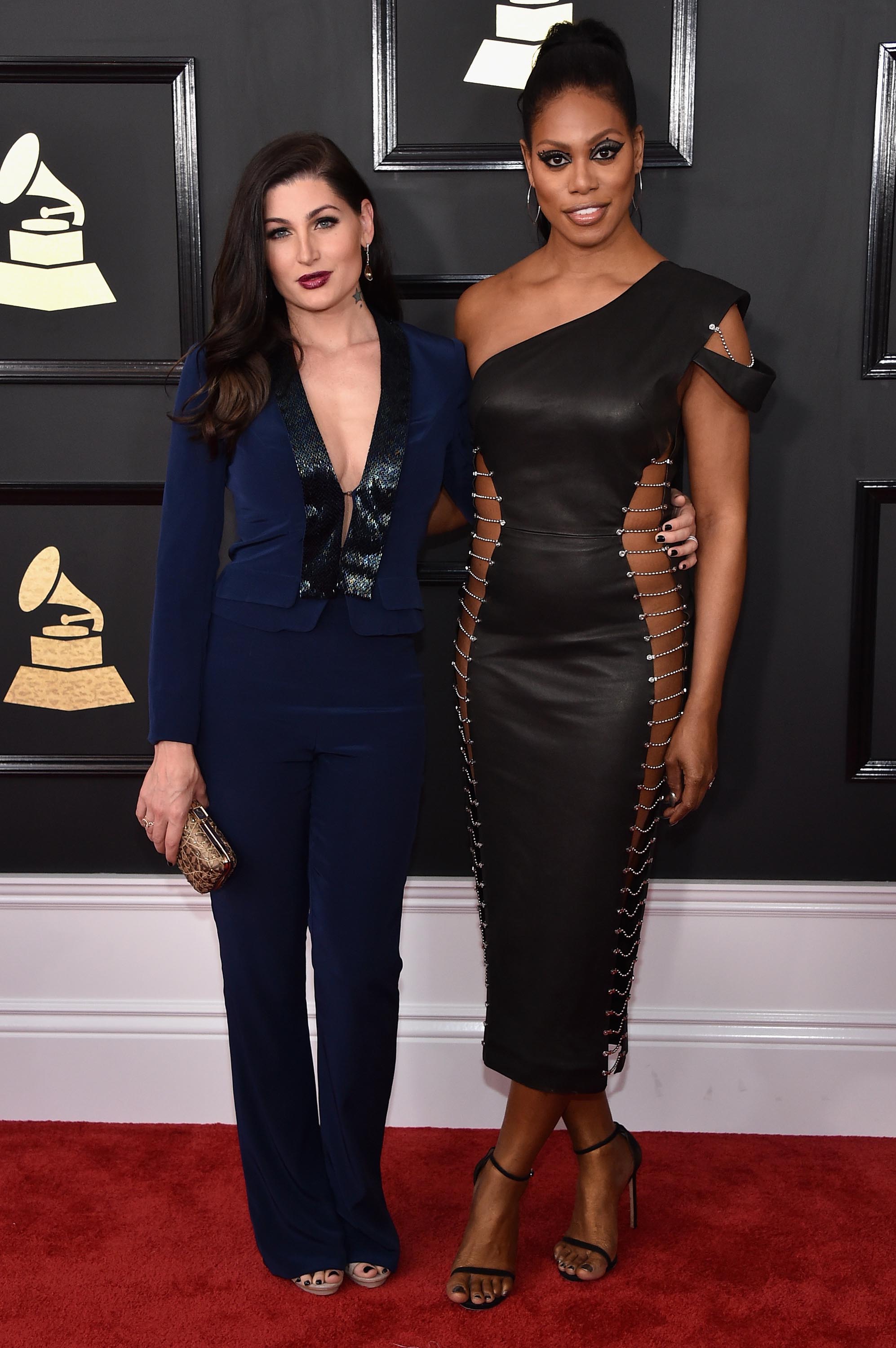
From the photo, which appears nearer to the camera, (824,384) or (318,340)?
(318,340)

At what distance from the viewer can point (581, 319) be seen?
1.86 meters

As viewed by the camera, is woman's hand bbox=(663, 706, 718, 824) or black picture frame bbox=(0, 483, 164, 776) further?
black picture frame bbox=(0, 483, 164, 776)

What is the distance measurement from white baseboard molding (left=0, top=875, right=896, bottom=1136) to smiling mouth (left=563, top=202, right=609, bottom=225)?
1388mm

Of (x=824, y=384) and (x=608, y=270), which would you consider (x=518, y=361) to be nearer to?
(x=608, y=270)

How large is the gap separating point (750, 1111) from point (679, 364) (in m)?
1.67

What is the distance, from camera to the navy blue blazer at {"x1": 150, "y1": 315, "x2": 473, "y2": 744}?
1800mm

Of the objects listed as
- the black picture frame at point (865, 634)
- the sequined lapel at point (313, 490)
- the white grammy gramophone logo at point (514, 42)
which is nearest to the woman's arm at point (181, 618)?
the sequined lapel at point (313, 490)

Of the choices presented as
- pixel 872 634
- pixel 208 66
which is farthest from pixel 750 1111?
pixel 208 66

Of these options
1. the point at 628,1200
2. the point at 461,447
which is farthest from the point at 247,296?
the point at 628,1200

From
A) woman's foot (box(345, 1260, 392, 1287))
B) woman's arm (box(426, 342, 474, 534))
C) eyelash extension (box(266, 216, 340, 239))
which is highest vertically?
eyelash extension (box(266, 216, 340, 239))

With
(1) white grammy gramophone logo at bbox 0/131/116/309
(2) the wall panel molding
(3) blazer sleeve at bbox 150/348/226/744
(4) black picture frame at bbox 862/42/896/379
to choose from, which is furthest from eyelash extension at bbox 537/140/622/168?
(2) the wall panel molding

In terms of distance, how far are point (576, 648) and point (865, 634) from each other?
865 mm

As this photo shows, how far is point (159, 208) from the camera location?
236 centimetres

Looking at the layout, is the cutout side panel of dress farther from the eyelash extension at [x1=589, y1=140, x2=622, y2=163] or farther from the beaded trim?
the eyelash extension at [x1=589, y1=140, x2=622, y2=163]
